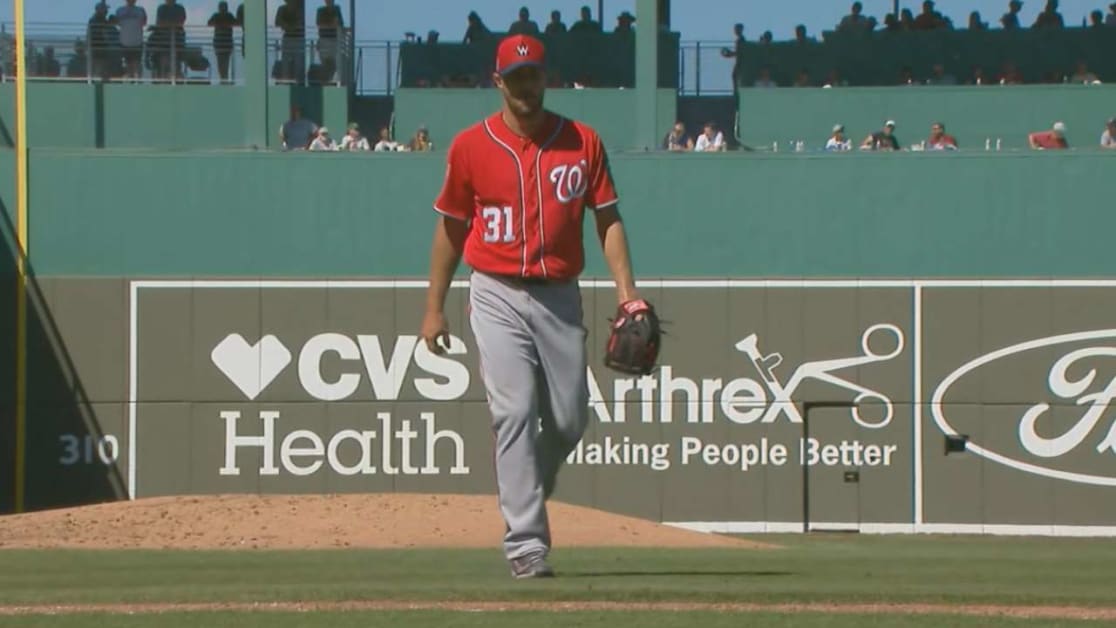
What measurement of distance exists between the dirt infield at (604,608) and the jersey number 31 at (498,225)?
143cm

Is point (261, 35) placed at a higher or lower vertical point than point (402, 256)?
higher

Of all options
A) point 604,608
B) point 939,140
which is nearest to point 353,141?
point 939,140

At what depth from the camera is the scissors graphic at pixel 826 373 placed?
15664 millimetres

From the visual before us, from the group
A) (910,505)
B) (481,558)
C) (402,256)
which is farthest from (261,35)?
(481,558)

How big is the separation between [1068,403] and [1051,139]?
3525 millimetres

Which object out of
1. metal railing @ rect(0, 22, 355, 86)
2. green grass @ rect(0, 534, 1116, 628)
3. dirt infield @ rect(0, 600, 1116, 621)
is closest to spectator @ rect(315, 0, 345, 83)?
metal railing @ rect(0, 22, 355, 86)

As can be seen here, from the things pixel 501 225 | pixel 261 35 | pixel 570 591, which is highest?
pixel 261 35

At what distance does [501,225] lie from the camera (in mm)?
Result: 6980

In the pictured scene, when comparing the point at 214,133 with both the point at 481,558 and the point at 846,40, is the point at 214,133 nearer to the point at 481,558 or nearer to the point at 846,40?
the point at 846,40

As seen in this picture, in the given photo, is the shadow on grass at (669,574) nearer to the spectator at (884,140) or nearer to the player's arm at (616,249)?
the player's arm at (616,249)

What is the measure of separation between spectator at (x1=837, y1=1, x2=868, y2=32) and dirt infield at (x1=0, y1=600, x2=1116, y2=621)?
16420 mm

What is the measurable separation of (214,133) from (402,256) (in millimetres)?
3964

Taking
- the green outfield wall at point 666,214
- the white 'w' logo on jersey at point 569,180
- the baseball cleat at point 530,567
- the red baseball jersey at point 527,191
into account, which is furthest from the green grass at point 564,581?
the green outfield wall at point 666,214

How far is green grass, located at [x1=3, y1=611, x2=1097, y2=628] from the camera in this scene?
578 cm
